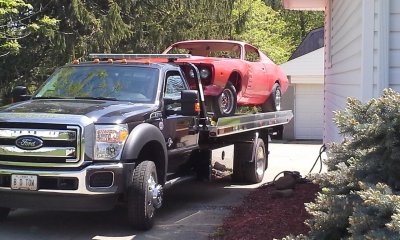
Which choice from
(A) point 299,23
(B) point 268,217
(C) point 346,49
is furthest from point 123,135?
(A) point 299,23

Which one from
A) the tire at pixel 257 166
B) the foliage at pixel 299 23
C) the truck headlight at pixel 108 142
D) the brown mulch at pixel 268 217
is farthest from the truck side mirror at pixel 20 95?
the foliage at pixel 299 23

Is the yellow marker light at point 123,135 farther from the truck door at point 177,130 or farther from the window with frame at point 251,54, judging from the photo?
the window with frame at point 251,54

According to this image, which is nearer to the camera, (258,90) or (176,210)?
(176,210)

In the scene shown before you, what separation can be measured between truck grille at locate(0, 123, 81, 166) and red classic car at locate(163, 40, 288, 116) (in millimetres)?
2794

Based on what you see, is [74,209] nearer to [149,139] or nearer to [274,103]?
[149,139]

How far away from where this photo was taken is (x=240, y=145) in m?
10.5

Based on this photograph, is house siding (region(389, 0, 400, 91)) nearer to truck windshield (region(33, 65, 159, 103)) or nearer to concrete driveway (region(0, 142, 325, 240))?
concrete driveway (region(0, 142, 325, 240))

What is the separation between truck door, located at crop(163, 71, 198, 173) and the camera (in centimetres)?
762

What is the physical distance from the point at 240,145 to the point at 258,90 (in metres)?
1.07

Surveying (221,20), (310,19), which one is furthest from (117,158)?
(310,19)

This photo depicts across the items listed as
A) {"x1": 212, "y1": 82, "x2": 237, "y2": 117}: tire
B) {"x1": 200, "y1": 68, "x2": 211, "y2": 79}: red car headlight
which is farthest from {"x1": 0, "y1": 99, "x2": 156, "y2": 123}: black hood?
{"x1": 212, "y1": 82, "x2": 237, "y2": 117}: tire

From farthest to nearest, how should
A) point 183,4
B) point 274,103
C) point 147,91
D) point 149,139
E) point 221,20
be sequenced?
point 221,20
point 183,4
point 274,103
point 147,91
point 149,139

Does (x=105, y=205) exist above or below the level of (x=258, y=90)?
below

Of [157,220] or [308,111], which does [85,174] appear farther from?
[308,111]
